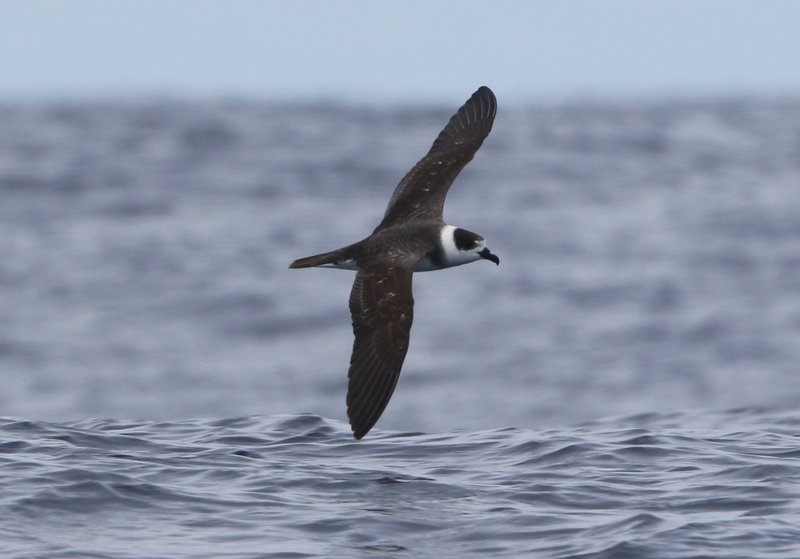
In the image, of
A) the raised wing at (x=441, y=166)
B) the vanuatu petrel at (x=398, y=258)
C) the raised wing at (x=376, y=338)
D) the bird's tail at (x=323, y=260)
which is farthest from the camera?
the raised wing at (x=441, y=166)

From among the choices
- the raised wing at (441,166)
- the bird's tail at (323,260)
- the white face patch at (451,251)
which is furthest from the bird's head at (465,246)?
the bird's tail at (323,260)

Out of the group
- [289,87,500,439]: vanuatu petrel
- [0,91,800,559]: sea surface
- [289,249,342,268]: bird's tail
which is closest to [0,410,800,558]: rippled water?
[0,91,800,559]: sea surface

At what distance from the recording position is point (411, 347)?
19.5m

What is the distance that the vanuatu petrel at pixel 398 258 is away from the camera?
28.6ft

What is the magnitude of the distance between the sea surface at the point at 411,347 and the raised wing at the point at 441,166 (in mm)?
1791

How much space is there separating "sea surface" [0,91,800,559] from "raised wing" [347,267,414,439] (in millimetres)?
429

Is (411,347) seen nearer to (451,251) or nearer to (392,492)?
(451,251)

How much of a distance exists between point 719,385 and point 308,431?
27.0 feet

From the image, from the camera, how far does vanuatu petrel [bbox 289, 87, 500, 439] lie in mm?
8711

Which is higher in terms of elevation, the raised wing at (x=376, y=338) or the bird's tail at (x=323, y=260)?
the bird's tail at (x=323, y=260)

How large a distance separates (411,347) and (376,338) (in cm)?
1058

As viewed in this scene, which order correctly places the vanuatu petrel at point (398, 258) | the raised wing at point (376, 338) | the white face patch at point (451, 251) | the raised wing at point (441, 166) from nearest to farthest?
the raised wing at point (376, 338) → the vanuatu petrel at point (398, 258) → the white face patch at point (451, 251) → the raised wing at point (441, 166)

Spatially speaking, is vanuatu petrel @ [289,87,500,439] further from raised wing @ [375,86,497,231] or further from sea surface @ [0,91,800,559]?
sea surface @ [0,91,800,559]

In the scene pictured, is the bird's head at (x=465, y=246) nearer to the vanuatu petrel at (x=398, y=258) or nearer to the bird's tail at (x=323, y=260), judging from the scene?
the vanuatu petrel at (x=398, y=258)
